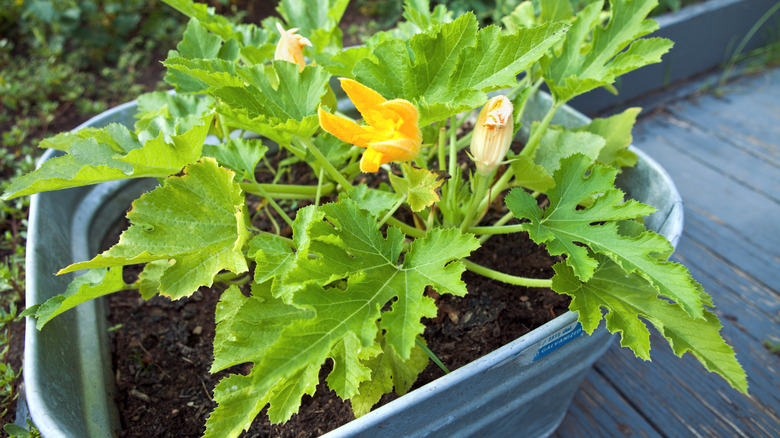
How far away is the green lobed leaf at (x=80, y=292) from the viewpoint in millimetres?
902

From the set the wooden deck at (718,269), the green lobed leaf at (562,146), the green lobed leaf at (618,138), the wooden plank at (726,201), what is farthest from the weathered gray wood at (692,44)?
the green lobed leaf at (562,146)

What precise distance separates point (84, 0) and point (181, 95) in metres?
1.74

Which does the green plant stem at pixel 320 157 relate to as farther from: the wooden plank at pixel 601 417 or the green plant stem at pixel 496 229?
the wooden plank at pixel 601 417

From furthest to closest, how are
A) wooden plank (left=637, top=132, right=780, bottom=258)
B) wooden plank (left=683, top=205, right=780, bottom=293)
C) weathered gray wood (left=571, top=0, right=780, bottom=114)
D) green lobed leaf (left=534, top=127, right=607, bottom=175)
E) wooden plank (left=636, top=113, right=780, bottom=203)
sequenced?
weathered gray wood (left=571, top=0, right=780, bottom=114)
wooden plank (left=636, top=113, right=780, bottom=203)
wooden plank (left=637, top=132, right=780, bottom=258)
wooden plank (left=683, top=205, right=780, bottom=293)
green lobed leaf (left=534, top=127, right=607, bottom=175)

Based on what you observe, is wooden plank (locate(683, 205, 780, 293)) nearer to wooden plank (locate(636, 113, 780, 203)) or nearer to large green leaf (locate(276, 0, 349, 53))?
wooden plank (locate(636, 113, 780, 203))

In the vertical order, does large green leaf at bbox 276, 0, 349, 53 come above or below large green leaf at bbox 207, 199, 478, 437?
above

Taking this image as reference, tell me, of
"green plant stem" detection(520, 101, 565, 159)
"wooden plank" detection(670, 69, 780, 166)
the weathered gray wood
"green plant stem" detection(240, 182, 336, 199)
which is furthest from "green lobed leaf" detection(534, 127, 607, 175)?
"wooden plank" detection(670, 69, 780, 166)

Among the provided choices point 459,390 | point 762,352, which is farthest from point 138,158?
point 762,352

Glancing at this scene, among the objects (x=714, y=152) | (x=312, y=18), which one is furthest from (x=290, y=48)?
(x=714, y=152)

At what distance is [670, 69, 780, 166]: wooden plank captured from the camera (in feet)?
7.19

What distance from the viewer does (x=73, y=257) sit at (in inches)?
47.5

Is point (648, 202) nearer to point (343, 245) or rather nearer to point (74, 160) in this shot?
point (343, 245)

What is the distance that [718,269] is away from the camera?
1758 millimetres

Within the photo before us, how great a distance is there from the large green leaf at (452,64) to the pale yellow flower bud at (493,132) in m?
0.04
